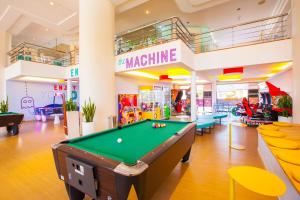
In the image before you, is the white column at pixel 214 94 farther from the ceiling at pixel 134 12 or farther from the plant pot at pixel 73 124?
the plant pot at pixel 73 124

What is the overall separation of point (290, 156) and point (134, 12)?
8298 millimetres

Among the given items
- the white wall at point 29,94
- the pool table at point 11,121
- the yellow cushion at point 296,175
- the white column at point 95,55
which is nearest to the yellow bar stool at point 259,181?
the yellow cushion at point 296,175

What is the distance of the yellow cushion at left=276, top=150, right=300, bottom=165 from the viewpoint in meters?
1.79

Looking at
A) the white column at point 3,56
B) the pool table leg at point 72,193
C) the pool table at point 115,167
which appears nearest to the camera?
the pool table at point 115,167

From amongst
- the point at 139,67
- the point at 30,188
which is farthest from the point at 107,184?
the point at 139,67

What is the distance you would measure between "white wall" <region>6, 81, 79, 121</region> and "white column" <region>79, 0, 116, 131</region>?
725cm

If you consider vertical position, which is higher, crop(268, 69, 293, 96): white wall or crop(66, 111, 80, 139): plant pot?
crop(268, 69, 293, 96): white wall

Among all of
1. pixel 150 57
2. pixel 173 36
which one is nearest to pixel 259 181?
pixel 150 57

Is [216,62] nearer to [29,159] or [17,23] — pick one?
[29,159]

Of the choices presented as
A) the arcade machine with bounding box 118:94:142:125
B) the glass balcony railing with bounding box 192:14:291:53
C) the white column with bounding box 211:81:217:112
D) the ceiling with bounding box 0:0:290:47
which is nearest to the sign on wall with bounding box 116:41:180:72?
the arcade machine with bounding box 118:94:142:125

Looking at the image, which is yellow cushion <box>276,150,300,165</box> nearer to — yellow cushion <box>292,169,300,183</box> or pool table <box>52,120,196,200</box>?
yellow cushion <box>292,169,300,183</box>

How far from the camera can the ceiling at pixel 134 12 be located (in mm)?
6598

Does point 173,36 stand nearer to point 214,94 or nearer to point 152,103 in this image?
point 152,103

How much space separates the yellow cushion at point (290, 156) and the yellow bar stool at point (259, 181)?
74cm
